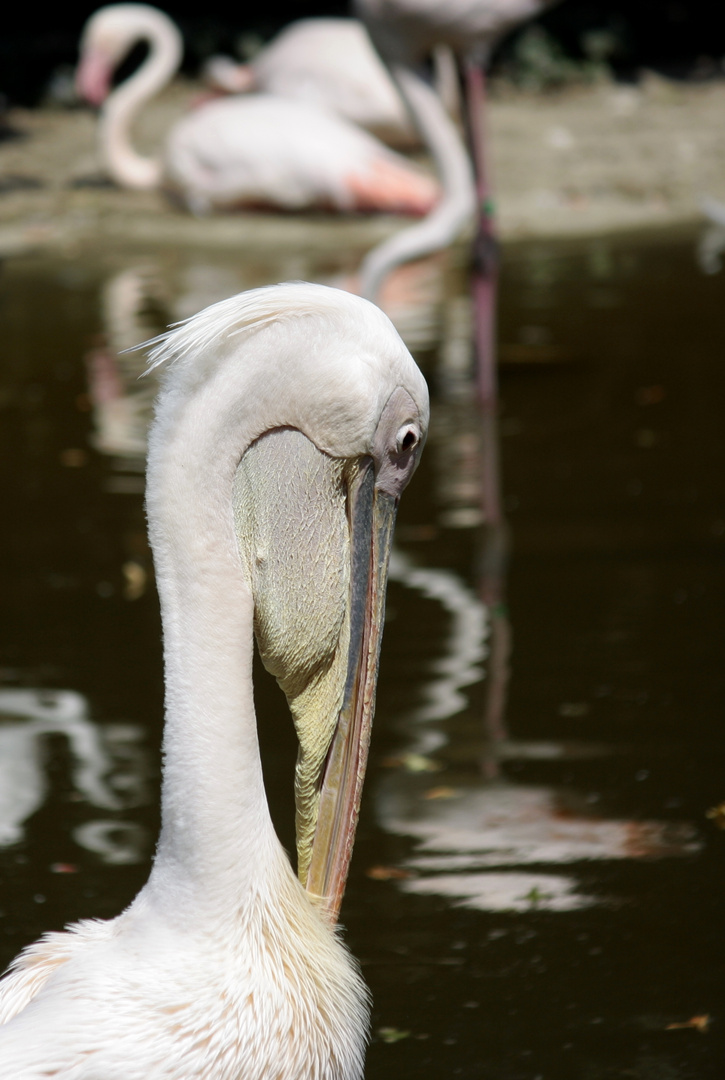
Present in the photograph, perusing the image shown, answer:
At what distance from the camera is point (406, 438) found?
2.18 metres

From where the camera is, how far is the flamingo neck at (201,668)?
2.10m

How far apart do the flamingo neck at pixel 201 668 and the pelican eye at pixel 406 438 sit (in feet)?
0.81

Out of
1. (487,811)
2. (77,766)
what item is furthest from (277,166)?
(487,811)

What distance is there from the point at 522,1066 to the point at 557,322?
21.5ft

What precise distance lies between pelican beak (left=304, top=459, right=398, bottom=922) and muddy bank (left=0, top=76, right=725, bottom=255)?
9018mm

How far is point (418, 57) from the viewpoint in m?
6.82

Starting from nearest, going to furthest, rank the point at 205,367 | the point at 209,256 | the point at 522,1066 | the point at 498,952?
the point at 205,367 → the point at 522,1066 → the point at 498,952 → the point at 209,256

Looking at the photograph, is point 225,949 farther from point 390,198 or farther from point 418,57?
point 390,198

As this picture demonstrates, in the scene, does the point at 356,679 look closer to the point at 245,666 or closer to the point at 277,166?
the point at 245,666

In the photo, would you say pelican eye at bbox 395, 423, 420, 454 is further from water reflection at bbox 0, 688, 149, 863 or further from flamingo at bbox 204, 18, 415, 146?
flamingo at bbox 204, 18, 415, 146

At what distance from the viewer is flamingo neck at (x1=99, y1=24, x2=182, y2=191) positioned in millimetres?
12211

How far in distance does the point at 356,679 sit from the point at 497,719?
1966 millimetres

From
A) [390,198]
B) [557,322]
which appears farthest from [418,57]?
[390,198]

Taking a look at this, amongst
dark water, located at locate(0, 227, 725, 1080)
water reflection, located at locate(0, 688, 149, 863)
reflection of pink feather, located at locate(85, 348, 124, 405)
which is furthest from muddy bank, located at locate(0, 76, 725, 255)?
water reflection, located at locate(0, 688, 149, 863)
